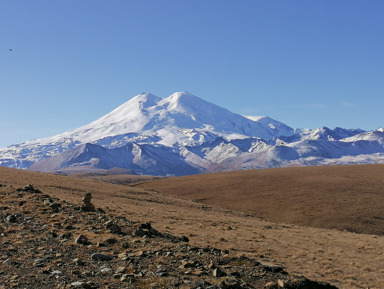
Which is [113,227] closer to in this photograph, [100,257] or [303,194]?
[100,257]

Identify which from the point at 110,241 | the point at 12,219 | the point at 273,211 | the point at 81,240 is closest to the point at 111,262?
the point at 110,241

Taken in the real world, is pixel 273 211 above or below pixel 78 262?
below

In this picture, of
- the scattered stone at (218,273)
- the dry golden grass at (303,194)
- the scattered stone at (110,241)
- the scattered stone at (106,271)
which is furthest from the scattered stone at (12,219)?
the dry golden grass at (303,194)

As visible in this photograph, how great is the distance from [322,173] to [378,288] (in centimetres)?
7356

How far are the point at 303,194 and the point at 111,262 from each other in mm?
58427

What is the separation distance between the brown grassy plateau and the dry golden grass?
0.34 feet

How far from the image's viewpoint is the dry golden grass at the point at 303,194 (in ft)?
171

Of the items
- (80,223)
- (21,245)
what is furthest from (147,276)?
(80,223)

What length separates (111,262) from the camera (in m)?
12.8

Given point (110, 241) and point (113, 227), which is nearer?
point (110, 241)

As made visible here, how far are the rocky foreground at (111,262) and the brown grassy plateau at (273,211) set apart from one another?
18.2 ft

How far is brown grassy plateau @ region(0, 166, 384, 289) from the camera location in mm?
21250

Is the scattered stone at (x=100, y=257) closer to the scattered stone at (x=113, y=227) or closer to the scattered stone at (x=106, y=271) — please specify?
the scattered stone at (x=106, y=271)

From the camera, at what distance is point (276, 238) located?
92.8ft
